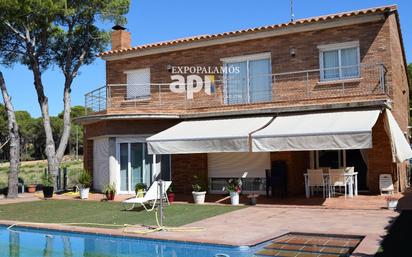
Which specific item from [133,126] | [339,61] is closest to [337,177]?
[339,61]

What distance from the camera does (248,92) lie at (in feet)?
93.5

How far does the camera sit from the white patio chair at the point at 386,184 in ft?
78.0

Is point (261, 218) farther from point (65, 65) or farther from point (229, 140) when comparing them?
point (65, 65)

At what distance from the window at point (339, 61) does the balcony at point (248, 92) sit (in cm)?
6

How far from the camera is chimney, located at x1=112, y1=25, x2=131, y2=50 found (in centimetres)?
3519

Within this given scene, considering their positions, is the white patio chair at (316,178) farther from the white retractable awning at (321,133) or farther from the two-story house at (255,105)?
the white retractable awning at (321,133)

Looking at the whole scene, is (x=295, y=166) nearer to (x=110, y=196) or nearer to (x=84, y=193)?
(x=110, y=196)

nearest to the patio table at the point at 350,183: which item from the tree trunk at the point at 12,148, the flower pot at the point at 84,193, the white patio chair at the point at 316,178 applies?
the white patio chair at the point at 316,178

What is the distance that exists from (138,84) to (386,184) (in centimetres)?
1694

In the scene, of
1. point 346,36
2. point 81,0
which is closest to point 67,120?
point 81,0

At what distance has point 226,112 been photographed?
89.2 ft

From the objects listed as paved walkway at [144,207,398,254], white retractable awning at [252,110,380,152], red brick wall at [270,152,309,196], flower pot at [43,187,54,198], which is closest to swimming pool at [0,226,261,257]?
paved walkway at [144,207,398,254]

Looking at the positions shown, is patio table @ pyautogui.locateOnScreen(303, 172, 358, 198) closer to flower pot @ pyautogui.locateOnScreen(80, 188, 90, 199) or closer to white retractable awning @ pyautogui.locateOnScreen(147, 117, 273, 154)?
white retractable awning @ pyautogui.locateOnScreen(147, 117, 273, 154)

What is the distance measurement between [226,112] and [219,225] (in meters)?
10.8
